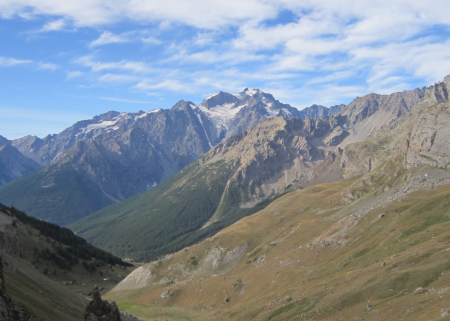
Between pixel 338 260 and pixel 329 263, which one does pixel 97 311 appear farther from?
pixel 338 260

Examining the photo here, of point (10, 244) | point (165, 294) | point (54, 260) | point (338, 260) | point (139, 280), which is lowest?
point (139, 280)

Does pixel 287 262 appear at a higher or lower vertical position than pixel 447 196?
lower

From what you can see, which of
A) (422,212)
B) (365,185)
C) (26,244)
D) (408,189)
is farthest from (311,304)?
(26,244)

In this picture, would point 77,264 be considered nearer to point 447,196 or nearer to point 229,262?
point 229,262

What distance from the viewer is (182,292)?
11469cm

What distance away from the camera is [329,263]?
297 ft

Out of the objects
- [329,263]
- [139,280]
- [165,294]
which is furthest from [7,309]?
[139,280]

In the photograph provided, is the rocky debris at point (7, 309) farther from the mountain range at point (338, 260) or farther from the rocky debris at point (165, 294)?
the rocky debris at point (165, 294)

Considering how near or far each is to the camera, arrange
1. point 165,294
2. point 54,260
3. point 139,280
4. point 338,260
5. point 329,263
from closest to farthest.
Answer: point 338,260, point 329,263, point 165,294, point 139,280, point 54,260

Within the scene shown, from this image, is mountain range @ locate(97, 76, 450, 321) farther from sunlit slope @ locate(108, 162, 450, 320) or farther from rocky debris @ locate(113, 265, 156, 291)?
rocky debris @ locate(113, 265, 156, 291)

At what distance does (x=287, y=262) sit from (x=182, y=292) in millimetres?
41526

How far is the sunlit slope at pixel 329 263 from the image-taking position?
5534 cm

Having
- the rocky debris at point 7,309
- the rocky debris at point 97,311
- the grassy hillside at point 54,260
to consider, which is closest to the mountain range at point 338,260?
the grassy hillside at point 54,260

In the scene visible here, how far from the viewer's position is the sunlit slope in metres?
55.3
